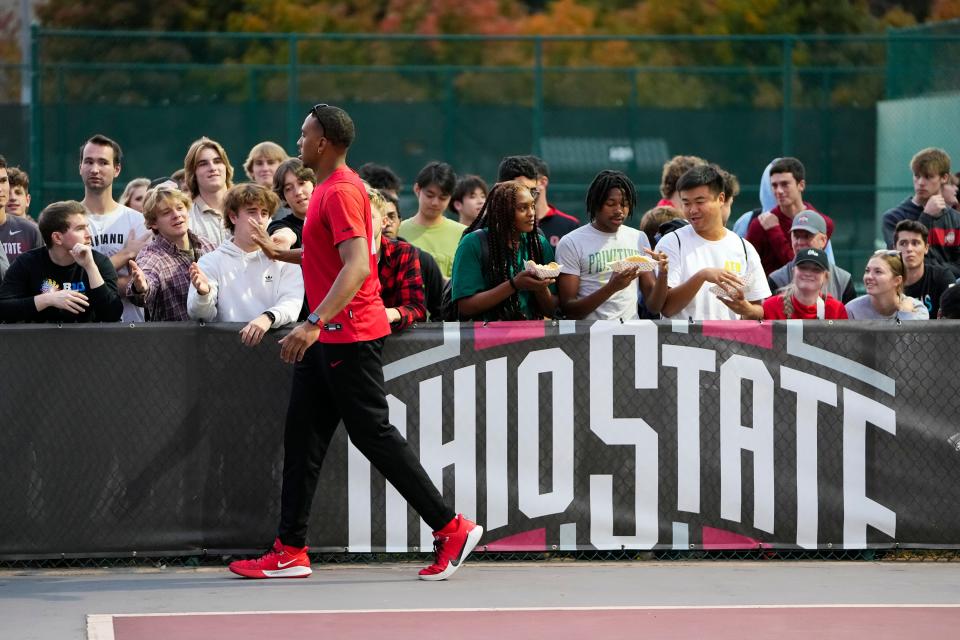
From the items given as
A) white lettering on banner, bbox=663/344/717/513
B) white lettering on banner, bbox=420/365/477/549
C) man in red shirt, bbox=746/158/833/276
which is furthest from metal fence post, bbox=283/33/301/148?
white lettering on banner, bbox=663/344/717/513

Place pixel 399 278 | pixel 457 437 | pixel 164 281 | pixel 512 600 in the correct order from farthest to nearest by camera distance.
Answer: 1. pixel 164 281
2. pixel 399 278
3. pixel 457 437
4. pixel 512 600

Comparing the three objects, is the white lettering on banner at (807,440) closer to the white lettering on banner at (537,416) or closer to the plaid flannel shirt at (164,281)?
the white lettering on banner at (537,416)

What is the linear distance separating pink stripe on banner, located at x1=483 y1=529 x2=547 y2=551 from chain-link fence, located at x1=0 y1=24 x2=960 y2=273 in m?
10.4

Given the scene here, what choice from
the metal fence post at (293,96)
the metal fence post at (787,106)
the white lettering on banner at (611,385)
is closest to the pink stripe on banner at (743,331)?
the white lettering on banner at (611,385)

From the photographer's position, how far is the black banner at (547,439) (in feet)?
24.9

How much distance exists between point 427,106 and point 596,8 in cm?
1446

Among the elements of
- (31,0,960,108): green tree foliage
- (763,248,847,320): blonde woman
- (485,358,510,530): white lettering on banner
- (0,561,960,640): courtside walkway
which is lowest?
(0,561,960,640): courtside walkway

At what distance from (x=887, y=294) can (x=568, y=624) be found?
318 centimetres

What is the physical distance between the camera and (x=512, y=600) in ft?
22.6

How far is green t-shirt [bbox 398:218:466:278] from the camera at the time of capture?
10.2 meters

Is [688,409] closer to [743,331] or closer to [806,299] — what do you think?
[743,331]

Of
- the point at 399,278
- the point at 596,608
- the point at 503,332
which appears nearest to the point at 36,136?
the point at 399,278

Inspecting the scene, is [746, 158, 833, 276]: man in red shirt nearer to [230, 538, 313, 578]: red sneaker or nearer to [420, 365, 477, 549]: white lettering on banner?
[420, 365, 477, 549]: white lettering on banner

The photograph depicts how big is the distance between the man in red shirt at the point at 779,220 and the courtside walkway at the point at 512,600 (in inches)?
114
